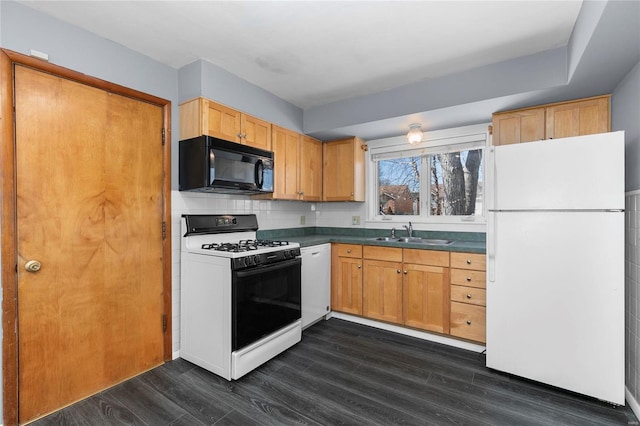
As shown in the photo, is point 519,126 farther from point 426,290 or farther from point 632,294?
point 426,290

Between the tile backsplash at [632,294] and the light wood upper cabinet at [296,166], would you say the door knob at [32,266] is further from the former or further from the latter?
the tile backsplash at [632,294]

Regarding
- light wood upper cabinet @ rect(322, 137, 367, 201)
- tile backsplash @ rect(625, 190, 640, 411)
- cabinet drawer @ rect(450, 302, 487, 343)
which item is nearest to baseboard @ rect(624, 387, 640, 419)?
tile backsplash @ rect(625, 190, 640, 411)

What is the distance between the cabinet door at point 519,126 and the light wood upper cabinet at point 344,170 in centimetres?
149

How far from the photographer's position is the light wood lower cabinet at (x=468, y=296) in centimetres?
259

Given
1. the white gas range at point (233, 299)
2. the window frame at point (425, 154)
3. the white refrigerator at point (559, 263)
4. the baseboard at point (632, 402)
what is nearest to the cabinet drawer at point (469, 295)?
the white refrigerator at point (559, 263)

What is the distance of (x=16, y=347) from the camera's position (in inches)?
67.1

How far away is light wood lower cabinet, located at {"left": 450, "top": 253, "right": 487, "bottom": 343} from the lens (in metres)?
2.59

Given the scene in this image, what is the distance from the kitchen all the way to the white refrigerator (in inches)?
9.7

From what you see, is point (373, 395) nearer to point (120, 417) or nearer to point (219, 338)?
point (219, 338)

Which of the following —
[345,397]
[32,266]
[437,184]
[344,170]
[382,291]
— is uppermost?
[344,170]

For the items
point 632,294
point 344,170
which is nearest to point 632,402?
point 632,294

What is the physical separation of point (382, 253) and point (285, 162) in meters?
1.43

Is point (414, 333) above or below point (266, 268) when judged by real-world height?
below

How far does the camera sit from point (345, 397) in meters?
2.00
